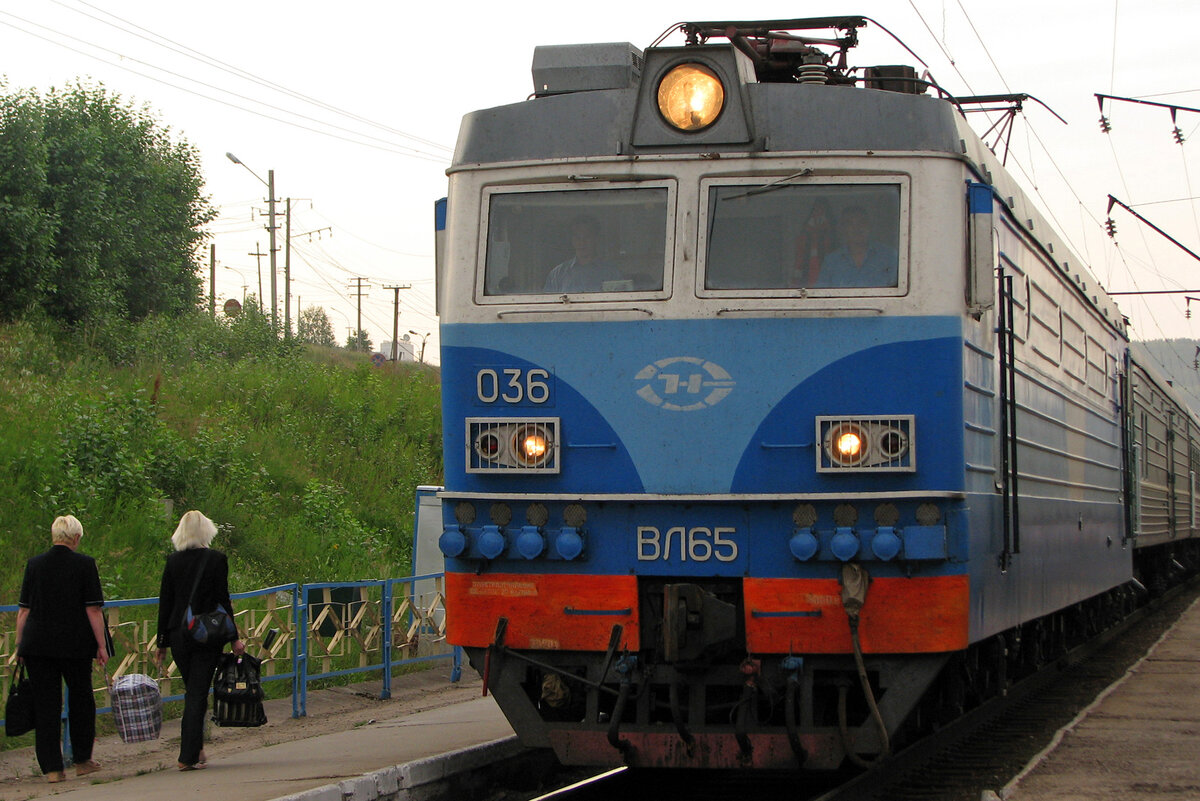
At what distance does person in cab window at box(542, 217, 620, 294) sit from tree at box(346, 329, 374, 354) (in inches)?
2155

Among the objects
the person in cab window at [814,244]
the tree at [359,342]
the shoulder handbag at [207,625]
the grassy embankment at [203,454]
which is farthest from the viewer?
the tree at [359,342]

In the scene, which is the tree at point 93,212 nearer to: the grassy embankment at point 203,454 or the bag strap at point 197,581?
the grassy embankment at point 203,454

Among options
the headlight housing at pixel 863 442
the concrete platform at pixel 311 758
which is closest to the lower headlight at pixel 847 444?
the headlight housing at pixel 863 442

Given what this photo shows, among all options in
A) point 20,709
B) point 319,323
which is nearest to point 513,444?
point 20,709

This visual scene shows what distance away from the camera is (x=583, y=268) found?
22.1 ft

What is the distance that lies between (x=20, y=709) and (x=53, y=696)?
0.18 metres

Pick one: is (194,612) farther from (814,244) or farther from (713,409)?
(814,244)

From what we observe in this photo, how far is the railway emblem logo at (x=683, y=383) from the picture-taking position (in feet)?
21.1

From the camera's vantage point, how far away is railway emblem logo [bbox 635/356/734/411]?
21.1 ft

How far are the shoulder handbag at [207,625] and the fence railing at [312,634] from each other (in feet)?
3.18

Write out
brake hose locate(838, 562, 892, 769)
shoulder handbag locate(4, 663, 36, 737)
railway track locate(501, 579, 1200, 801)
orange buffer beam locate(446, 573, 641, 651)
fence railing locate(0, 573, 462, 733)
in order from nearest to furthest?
brake hose locate(838, 562, 892, 769) → orange buffer beam locate(446, 573, 641, 651) → railway track locate(501, 579, 1200, 801) → shoulder handbag locate(4, 663, 36, 737) → fence railing locate(0, 573, 462, 733)

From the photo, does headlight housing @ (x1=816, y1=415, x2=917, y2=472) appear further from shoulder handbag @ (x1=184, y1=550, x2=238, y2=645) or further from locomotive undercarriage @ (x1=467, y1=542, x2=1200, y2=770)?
shoulder handbag @ (x1=184, y1=550, x2=238, y2=645)

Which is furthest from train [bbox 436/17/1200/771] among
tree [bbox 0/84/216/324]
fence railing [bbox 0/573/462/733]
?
tree [bbox 0/84/216/324]

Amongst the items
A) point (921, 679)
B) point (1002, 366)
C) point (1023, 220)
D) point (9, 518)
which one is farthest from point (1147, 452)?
point (9, 518)
